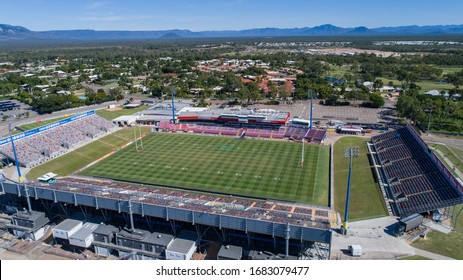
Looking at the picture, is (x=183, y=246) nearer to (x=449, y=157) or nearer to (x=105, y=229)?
(x=105, y=229)

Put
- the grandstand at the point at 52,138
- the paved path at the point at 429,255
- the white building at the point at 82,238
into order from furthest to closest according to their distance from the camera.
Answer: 1. the grandstand at the point at 52,138
2. the white building at the point at 82,238
3. the paved path at the point at 429,255

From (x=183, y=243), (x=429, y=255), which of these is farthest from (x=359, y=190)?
(x=183, y=243)

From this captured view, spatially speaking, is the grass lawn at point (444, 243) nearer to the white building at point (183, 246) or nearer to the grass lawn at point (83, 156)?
the white building at point (183, 246)

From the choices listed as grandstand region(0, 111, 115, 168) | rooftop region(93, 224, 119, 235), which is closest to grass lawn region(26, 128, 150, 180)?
grandstand region(0, 111, 115, 168)

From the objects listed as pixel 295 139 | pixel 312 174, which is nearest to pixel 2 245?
pixel 312 174

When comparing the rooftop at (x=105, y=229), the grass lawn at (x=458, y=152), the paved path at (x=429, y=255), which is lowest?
the paved path at (x=429, y=255)

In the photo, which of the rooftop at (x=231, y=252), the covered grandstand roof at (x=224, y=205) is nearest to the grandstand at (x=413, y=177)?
the covered grandstand roof at (x=224, y=205)

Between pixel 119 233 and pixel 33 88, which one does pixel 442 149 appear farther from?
pixel 33 88
